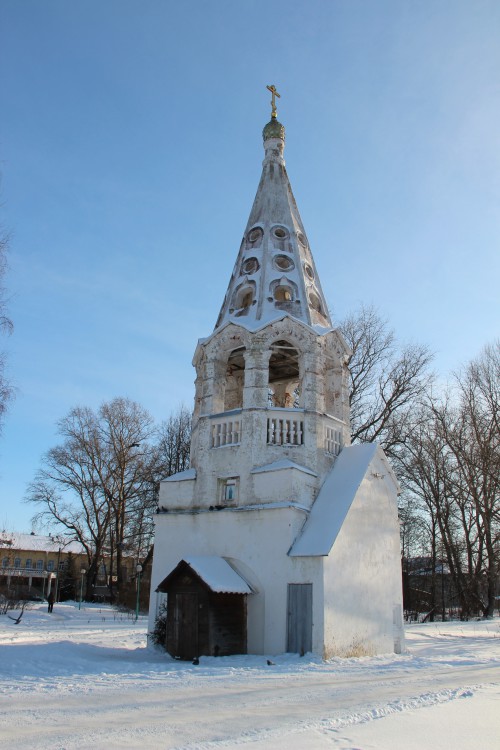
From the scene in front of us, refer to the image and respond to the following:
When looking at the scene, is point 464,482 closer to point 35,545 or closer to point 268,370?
point 268,370

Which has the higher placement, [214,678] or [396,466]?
[396,466]

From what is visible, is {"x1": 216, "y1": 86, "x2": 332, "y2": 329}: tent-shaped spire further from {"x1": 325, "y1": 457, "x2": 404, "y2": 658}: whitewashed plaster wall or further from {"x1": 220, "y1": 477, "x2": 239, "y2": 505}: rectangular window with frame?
{"x1": 325, "y1": 457, "x2": 404, "y2": 658}: whitewashed plaster wall

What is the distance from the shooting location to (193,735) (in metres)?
6.02

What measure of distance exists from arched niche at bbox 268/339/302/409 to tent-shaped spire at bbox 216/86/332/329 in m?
1.33

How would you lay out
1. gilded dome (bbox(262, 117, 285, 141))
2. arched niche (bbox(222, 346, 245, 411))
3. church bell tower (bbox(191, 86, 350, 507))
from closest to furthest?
church bell tower (bbox(191, 86, 350, 507))
arched niche (bbox(222, 346, 245, 411))
gilded dome (bbox(262, 117, 285, 141))

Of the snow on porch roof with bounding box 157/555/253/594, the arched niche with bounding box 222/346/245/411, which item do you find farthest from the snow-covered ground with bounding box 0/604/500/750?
the arched niche with bounding box 222/346/245/411

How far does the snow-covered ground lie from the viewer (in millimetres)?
5848

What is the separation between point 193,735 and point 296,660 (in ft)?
23.1

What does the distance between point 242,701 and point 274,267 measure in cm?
1249

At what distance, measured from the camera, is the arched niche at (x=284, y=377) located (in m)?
18.1

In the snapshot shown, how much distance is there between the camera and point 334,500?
583 inches

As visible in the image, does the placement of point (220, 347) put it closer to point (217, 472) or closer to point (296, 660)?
point (217, 472)

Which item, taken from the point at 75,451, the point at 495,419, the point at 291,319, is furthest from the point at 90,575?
the point at 291,319

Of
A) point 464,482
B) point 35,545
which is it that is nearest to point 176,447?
point 464,482
